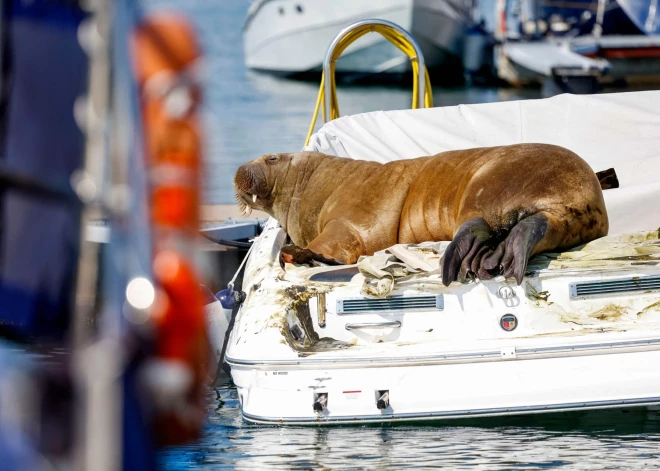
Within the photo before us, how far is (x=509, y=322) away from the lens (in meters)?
4.58

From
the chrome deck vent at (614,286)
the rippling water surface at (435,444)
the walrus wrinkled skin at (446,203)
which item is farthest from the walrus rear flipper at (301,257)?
the chrome deck vent at (614,286)

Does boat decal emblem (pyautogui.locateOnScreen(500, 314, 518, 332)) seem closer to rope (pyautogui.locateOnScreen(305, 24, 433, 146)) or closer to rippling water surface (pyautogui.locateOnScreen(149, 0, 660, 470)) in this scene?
rippling water surface (pyautogui.locateOnScreen(149, 0, 660, 470))

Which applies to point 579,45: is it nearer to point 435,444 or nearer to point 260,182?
point 260,182

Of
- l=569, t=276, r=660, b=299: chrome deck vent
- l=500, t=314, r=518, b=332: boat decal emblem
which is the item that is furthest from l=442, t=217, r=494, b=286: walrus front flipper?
l=569, t=276, r=660, b=299: chrome deck vent

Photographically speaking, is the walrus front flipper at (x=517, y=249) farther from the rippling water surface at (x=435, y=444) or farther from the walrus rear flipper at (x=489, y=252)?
the rippling water surface at (x=435, y=444)

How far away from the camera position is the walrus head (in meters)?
6.94

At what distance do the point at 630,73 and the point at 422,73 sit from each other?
883 inches

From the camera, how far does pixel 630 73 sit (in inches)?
1179

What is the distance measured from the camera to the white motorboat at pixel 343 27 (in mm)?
34000

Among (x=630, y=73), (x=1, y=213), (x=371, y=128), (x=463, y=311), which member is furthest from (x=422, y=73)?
(x=630, y=73)

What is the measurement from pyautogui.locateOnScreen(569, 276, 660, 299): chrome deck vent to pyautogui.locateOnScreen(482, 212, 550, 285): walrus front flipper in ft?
0.81

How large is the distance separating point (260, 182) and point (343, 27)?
30.4 metres

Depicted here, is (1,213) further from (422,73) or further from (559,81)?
(559,81)

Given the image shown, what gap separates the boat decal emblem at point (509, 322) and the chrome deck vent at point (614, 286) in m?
0.29
